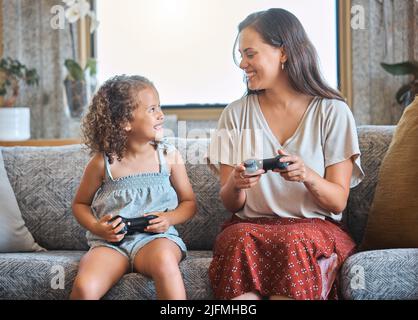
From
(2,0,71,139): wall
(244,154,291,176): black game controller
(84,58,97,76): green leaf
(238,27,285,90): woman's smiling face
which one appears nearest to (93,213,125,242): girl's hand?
(244,154,291,176): black game controller

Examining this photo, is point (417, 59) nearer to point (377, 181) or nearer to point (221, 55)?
point (221, 55)

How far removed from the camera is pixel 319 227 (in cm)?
142

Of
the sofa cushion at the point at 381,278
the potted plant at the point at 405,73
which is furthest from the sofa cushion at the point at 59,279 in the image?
the potted plant at the point at 405,73

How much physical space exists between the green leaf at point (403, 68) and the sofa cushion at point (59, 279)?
1590 mm

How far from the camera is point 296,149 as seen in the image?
152 centimetres

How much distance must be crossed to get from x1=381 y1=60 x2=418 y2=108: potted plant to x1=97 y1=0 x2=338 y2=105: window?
0.66 m

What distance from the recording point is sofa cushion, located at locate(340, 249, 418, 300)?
132cm

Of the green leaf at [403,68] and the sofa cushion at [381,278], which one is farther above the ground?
the green leaf at [403,68]

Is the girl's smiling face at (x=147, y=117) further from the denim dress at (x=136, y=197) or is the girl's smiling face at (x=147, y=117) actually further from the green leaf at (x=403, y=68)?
the green leaf at (x=403, y=68)

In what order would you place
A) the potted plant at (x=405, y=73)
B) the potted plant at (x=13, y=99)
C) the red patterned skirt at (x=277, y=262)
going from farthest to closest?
the potted plant at (x=13, y=99) → the potted plant at (x=405, y=73) → the red patterned skirt at (x=277, y=262)

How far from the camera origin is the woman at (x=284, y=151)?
1.35 metres

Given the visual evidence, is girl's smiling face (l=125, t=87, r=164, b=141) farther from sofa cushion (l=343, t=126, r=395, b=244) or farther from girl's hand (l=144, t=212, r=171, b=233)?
sofa cushion (l=343, t=126, r=395, b=244)

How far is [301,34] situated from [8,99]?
7.30 feet

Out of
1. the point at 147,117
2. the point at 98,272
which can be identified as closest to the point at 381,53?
the point at 147,117
